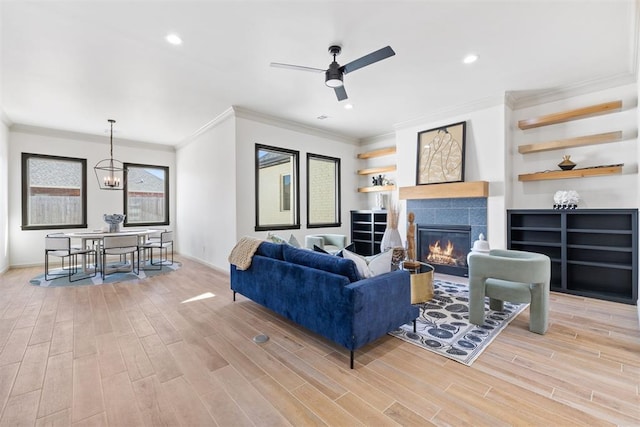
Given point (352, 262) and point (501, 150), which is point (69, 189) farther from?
point (501, 150)

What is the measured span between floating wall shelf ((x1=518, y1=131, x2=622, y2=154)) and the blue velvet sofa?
3.24 m

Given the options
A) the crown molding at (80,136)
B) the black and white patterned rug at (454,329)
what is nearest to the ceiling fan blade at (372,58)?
the black and white patterned rug at (454,329)

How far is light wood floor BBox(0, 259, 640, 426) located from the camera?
1.69 metres

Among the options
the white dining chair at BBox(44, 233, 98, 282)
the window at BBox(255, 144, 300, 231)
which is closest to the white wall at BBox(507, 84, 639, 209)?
the window at BBox(255, 144, 300, 231)

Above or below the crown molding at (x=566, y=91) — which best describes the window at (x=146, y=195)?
below

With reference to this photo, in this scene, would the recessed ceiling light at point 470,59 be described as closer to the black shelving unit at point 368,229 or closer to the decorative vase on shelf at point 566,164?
the decorative vase on shelf at point 566,164

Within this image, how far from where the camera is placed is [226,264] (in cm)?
521

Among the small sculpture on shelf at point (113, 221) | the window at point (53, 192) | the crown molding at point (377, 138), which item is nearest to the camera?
the small sculpture on shelf at point (113, 221)

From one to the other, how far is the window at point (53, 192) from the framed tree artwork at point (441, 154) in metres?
7.17

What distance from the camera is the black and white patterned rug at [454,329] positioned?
2.42 metres

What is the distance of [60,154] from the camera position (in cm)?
609

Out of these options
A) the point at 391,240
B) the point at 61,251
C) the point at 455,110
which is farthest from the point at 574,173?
the point at 61,251

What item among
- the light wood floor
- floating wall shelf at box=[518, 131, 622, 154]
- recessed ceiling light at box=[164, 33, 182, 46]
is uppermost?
recessed ceiling light at box=[164, 33, 182, 46]

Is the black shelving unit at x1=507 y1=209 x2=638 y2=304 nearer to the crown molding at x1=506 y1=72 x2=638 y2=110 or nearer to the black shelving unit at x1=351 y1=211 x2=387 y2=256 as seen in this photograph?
the crown molding at x1=506 y1=72 x2=638 y2=110
